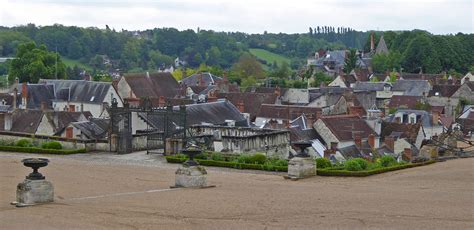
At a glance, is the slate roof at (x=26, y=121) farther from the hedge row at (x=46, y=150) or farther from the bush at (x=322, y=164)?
the bush at (x=322, y=164)

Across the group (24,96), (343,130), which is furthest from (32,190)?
(24,96)

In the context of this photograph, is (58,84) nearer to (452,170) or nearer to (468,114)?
(468,114)

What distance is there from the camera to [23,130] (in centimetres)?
4684

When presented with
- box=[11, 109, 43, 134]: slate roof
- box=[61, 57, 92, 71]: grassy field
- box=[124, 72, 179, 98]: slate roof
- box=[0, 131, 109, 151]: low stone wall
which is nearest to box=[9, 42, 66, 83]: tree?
box=[124, 72, 179, 98]: slate roof

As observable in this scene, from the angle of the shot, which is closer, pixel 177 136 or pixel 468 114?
pixel 177 136

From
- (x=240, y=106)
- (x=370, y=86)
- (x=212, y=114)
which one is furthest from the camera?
(x=370, y=86)

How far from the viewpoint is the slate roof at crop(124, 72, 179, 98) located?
78.4 metres

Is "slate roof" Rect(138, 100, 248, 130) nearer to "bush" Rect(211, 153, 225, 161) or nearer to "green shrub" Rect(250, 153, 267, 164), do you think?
"bush" Rect(211, 153, 225, 161)

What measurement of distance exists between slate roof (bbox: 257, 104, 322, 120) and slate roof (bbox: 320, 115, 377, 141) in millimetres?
7513

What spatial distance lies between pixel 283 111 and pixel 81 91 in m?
19.7

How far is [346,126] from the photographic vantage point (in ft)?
164

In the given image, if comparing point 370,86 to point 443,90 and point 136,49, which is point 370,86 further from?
point 136,49

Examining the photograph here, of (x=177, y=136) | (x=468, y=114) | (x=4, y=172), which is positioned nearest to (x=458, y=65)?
(x=468, y=114)

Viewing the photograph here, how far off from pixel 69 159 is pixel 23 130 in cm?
1470
